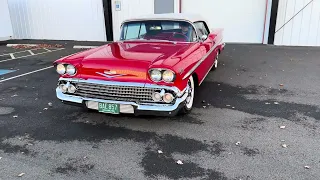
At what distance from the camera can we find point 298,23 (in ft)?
35.2

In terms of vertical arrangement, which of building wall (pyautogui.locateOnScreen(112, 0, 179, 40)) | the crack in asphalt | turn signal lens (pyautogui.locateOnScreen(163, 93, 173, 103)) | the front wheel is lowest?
the crack in asphalt

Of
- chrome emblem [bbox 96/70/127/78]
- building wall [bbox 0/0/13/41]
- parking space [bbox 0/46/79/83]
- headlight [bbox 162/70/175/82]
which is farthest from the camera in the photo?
building wall [bbox 0/0/13/41]

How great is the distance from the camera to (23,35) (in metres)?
14.9

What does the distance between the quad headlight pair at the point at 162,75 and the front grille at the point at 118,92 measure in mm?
160

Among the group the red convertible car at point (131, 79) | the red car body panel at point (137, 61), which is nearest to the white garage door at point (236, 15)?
the red car body panel at point (137, 61)

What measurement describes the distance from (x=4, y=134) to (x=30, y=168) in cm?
117

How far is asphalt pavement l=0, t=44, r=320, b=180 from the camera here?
2969 mm

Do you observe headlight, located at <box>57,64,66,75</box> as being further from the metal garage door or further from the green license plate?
the metal garage door

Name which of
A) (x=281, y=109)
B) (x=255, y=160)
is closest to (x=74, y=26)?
(x=281, y=109)

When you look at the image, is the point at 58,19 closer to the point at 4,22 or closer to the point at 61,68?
the point at 4,22

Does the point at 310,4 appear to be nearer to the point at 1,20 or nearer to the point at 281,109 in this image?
the point at 281,109

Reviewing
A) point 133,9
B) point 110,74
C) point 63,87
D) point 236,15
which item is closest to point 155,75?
point 110,74

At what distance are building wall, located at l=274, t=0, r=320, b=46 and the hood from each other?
26.7 ft

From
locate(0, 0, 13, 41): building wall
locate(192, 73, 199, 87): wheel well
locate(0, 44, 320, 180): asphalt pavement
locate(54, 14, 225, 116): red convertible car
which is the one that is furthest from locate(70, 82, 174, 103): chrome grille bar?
locate(0, 0, 13, 41): building wall
